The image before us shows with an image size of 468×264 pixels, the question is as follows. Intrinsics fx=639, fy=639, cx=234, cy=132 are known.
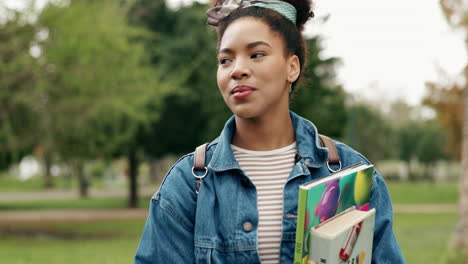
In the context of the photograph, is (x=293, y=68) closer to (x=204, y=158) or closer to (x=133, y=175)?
(x=204, y=158)

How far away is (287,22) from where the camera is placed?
209 cm

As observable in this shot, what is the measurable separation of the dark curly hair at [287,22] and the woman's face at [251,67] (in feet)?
0.08

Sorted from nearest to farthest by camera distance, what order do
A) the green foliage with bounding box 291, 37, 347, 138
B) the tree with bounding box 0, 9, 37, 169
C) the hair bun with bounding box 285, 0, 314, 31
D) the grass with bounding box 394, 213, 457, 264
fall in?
Result: the hair bun with bounding box 285, 0, 314, 31 < the grass with bounding box 394, 213, 457, 264 < the tree with bounding box 0, 9, 37, 169 < the green foliage with bounding box 291, 37, 347, 138

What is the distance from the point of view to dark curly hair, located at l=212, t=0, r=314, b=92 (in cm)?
204

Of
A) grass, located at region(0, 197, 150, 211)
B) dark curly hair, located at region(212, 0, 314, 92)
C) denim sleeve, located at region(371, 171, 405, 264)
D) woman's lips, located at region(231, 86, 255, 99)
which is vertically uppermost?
dark curly hair, located at region(212, 0, 314, 92)

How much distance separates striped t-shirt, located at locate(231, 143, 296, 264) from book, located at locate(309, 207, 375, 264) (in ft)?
0.69

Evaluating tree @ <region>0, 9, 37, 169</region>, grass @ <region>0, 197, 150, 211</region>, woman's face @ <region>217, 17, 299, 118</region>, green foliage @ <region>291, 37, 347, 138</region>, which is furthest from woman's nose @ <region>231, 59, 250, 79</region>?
grass @ <region>0, 197, 150, 211</region>

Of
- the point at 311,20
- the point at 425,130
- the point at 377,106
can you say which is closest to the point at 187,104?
the point at 311,20

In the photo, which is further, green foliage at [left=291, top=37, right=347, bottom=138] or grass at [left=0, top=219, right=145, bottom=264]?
green foliage at [left=291, top=37, right=347, bottom=138]

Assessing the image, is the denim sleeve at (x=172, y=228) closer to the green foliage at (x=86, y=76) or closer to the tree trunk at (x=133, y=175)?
the green foliage at (x=86, y=76)

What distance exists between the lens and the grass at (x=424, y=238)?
10592 mm

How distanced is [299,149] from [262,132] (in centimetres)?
13

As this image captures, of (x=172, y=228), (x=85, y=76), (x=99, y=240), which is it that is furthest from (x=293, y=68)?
(x=99, y=240)

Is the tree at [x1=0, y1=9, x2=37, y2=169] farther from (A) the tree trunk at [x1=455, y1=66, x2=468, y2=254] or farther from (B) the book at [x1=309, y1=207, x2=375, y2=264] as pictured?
(B) the book at [x1=309, y1=207, x2=375, y2=264]
